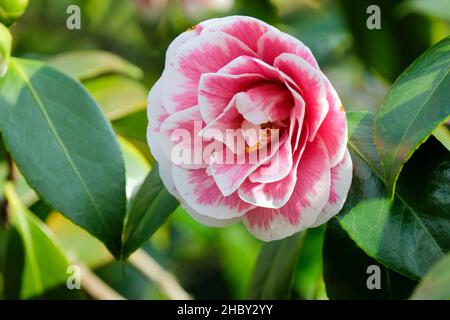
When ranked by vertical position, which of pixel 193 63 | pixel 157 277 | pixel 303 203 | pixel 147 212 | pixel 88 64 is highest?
pixel 193 63

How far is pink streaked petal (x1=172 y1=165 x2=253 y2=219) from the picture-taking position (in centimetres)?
91

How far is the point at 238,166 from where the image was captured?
905 millimetres

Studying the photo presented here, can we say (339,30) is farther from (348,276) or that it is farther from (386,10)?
(348,276)

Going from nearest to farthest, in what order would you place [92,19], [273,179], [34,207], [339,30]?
[273,179]
[34,207]
[339,30]
[92,19]

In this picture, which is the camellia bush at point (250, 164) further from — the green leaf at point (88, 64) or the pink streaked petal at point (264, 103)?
the green leaf at point (88, 64)

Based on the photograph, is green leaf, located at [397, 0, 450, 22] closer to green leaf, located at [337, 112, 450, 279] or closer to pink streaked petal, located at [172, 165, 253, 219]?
green leaf, located at [337, 112, 450, 279]

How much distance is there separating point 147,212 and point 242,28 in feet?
0.92

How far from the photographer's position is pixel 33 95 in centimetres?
115

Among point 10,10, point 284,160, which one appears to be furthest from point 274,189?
point 10,10

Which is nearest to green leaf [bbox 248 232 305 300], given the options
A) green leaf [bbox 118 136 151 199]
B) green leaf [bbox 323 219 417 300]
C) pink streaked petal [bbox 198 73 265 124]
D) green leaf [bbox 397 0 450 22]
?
green leaf [bbox 323 219 417 300]

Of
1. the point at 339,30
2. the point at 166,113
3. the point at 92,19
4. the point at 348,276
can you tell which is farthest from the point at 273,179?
the point at 92,19

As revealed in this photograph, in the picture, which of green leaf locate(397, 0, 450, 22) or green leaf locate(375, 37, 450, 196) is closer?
green leaf locate(375, 37, 450, 196)

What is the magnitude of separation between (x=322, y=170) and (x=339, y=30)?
3.51ft

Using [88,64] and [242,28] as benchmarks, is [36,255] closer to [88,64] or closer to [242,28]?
[88,64]
